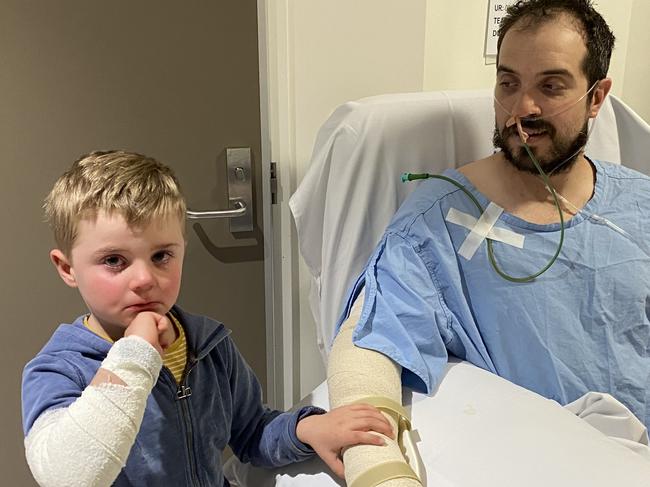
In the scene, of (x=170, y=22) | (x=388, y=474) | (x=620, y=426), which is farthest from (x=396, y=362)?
(x=170, y=22)

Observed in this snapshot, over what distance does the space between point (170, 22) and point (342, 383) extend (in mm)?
906

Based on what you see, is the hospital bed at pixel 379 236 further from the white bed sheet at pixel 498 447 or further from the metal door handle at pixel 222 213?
the metal door handle at pixel 222 213

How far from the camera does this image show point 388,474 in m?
0.79

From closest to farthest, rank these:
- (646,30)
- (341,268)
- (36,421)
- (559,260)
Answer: (36,421), (559,260), (341,268), (646,30)

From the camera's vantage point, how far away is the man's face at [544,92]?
113 cm

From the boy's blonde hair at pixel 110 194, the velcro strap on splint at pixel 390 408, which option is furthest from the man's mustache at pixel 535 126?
the boy's blonde hair at pixel 110 194

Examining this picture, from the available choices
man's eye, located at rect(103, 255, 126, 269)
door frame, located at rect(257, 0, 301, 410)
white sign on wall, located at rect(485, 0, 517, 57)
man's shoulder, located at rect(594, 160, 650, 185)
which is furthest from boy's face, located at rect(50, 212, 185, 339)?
white sign on wall, located at rect(485, 0, 517, 57)

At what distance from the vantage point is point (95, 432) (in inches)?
25.2

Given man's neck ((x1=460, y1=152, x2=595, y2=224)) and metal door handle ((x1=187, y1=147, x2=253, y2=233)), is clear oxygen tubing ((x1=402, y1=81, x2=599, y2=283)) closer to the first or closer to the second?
man's neck ((x1=460, y1=152, x2=595, y2=224))

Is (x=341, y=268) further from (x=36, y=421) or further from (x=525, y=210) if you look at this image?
(x=36, y=421)

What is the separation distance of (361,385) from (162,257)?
0.37 meters

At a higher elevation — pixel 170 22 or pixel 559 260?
pixel 170 22

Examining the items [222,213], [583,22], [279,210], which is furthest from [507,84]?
[222,213]

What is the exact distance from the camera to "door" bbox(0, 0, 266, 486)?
133 cm
